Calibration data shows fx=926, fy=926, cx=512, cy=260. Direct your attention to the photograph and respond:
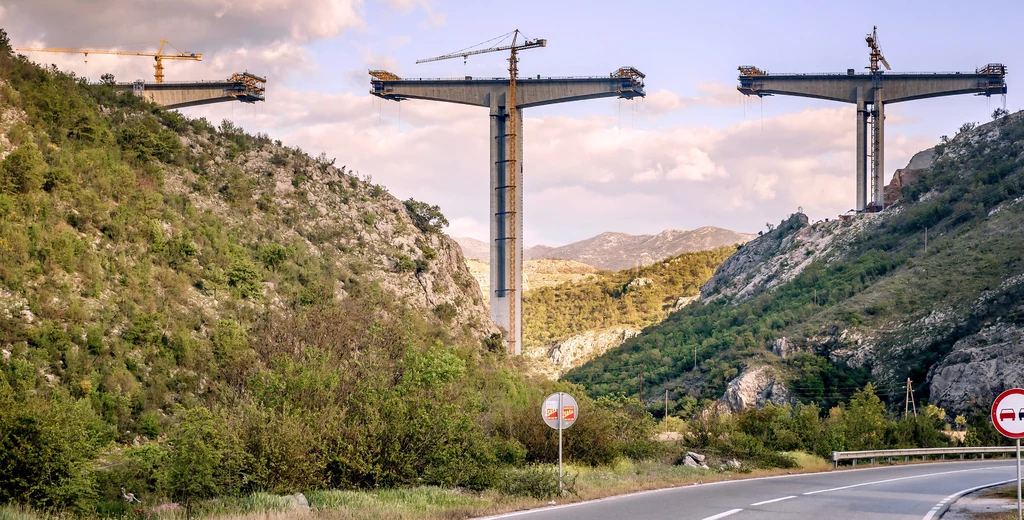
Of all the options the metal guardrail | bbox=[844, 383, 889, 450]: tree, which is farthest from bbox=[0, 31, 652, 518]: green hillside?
bbox=[844, 383, 889, 450]: tree

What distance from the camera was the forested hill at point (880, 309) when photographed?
68.7 metres

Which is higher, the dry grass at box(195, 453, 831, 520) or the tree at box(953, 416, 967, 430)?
the dry grass at box(195, 453, 831, 520)

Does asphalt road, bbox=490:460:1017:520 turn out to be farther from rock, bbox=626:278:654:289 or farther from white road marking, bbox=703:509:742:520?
rock, bbox=626:278:654:289

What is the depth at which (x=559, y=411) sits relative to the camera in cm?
1973

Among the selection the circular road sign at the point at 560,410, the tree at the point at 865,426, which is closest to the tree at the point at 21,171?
the circular road sign at the point at 560,410

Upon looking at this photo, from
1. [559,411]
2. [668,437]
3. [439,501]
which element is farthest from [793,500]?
[668,437]

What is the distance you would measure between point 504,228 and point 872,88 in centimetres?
3722

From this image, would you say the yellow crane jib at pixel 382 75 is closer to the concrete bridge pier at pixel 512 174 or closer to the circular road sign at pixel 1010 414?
the concrete bridge pier at pixel 512 174

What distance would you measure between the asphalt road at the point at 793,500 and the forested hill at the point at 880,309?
40332mm

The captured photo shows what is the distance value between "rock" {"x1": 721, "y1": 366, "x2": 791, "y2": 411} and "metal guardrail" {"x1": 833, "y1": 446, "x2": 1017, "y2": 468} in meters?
27.6

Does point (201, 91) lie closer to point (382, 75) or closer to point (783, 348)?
point (382, 75)

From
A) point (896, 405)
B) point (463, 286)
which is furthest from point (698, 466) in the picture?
point (896, 405)

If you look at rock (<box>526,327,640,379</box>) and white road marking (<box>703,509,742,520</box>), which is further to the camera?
rock (<box>526,327,640,379</box>)

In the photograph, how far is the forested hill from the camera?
68.7 m
